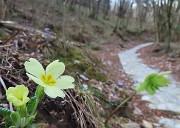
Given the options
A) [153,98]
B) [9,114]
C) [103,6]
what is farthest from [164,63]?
[103,6]

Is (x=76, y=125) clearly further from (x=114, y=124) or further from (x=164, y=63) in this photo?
(x=164, y=63)

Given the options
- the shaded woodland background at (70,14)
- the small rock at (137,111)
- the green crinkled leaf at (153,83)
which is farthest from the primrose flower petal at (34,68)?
the shaded woodland background at (70,14)

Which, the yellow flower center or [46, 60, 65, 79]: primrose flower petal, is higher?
[46, 60, 65, 79]: primrose flower petal

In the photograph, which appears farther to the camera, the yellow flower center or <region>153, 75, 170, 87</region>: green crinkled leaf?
<region>153, 75, 170, 87</region>: green crinkled leaf

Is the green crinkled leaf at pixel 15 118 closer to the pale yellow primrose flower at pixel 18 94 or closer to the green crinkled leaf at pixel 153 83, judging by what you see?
the pale yellow primrose flower at pixel 18 94

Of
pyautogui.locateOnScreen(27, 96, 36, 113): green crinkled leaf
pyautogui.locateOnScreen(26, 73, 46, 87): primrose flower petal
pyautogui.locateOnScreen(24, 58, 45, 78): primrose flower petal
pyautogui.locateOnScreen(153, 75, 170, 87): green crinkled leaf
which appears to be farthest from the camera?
pyautogui.locateOnScreen(153, 75, 170, 87): green crinkled leaf

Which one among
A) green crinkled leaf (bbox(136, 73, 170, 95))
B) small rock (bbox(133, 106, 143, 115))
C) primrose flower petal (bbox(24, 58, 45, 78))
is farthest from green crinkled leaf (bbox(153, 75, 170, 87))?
small rock (bbox(133, 106, 143, 115))

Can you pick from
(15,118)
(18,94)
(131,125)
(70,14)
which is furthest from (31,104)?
(70,14)

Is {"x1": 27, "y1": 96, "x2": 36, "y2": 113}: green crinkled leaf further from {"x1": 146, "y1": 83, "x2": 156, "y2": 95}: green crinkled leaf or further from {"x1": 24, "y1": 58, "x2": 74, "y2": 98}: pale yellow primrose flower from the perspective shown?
{"x1": 146, "y1": 83, "x2": 156, "y2": 95}: green crinkled leaf
